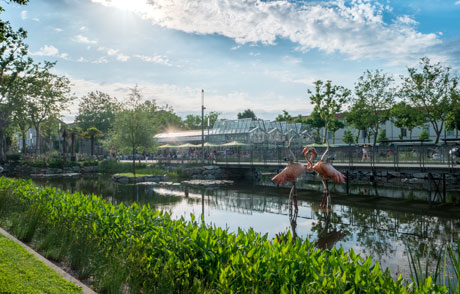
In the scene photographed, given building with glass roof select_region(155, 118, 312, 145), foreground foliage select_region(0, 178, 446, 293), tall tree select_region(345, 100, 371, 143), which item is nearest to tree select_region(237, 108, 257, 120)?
building with glass roof select_region(155, 118, 312, 145)

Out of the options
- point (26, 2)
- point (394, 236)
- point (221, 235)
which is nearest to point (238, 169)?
point (394, 236)

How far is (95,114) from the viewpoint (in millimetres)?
70438

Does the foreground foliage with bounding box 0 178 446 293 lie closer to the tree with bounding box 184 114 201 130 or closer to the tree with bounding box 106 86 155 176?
the tree with bounding box 106 86 155 176

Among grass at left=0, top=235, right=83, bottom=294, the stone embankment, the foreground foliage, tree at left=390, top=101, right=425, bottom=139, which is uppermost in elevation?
tree at left=390, top=101, right=425, bottom=139

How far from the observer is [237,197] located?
23.3 metres

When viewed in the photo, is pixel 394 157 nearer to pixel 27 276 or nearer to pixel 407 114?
pixel 407 114

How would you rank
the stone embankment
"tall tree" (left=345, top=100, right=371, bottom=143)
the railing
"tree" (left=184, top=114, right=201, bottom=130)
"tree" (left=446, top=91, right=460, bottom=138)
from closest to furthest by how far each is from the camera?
the railing
"tree" (left=446, top=91, right=460, bottom=138)
the stone embankment
"tall tree" (left=345, top=100, right=371, bottom=143)
"tree" (left=184, top=114, right=201, bottom=130)

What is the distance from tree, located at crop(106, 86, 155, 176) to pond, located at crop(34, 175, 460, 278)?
13.5m

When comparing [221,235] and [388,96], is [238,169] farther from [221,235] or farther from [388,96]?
[221,235]

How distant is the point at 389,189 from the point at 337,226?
14.2 metres

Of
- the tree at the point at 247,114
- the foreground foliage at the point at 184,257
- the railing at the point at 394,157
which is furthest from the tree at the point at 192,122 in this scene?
the foreground foliage at the point at 184,257

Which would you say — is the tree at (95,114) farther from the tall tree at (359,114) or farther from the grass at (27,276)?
the grass at (27,276)

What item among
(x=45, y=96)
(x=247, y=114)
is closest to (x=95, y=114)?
(x=45, y=96)

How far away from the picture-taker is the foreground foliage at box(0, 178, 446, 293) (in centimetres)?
375
